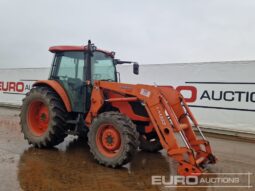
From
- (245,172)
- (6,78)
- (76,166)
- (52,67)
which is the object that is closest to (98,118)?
(76,166)

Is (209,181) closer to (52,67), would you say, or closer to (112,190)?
(112,190)

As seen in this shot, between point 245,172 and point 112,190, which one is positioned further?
point 245,172

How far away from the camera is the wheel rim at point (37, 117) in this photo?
717 centimetres

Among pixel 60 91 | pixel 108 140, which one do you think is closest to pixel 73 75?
pixel 60 91

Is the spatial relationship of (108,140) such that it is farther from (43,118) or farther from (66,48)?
(66,48)

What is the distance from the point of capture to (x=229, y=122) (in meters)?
10.3

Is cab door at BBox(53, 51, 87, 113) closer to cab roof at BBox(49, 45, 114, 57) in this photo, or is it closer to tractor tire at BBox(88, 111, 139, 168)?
cab roof at BBox(49, 45, 114, 57)

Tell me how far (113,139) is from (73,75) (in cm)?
190

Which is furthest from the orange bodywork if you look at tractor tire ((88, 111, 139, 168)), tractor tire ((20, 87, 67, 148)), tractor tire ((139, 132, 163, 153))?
tractor tire ((139, 132, 163, 153))

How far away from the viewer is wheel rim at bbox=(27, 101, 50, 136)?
7.17m

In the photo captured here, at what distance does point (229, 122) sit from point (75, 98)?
5746 mm

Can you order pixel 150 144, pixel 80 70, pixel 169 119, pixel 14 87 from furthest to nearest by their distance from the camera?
pixel 14 87 < pixel 150 144 < pixel 80 70 < pixel 169 119

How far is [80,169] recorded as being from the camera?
5.50 meters

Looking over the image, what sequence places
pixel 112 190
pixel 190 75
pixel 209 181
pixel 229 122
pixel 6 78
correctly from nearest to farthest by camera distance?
pixel 112 190
pixel 209 181
pixel 229 122
pixel 190 75
pixel 6 78
